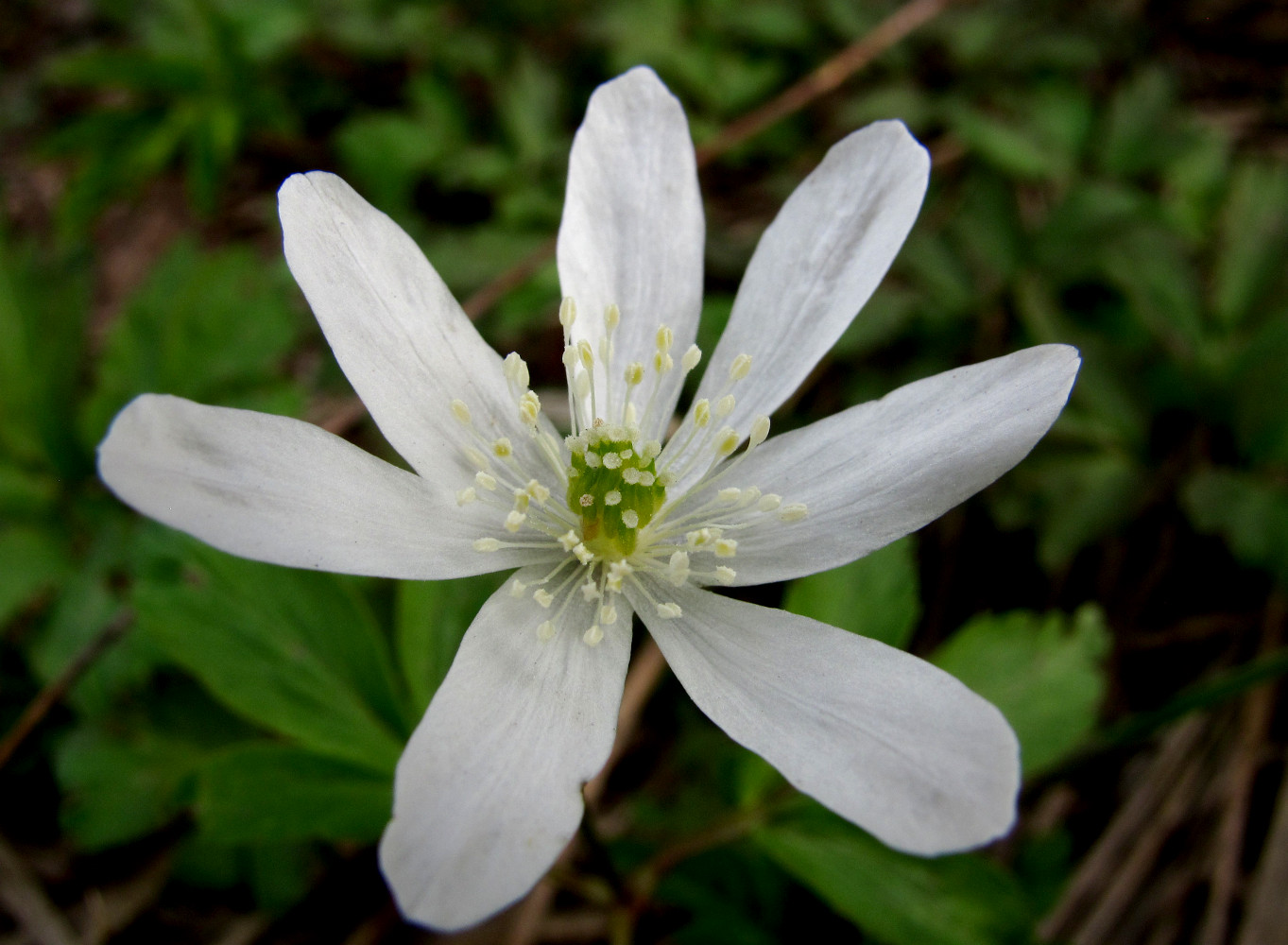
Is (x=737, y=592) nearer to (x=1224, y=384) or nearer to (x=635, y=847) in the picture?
(x=635, y=847)

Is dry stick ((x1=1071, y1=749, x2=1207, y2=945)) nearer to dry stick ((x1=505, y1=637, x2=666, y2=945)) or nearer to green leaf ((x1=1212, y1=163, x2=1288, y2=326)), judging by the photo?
dry stick ((x1=505, y1=637, x2=666, y2=945))

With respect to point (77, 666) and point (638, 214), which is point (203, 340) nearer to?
point (77, 666)

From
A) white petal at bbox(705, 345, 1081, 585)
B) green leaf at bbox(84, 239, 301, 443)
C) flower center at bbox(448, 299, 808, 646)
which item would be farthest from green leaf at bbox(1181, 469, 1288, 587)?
green leaf at bbox(84, 239, 301, 443)

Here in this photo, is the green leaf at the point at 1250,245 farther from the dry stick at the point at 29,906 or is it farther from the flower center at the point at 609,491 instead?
the dry stick at the point at 29,906

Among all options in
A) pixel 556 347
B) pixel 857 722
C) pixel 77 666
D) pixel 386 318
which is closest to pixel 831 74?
pixel 556 347

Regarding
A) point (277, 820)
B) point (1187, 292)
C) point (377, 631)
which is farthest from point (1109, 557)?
point (277, 820)

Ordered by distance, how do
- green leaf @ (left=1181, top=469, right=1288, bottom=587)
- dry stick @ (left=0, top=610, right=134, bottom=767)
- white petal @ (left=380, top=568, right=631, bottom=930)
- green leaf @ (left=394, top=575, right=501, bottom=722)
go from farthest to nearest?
green leaf @ (left=1181, top=469, right=1288, bottom=587), dry stick @ (left=0, top=610, right=134, bottom=767), green leaf @ (left=394, top=575, right=501, bottom=722), white petal @ (left=380, top=568, right=631, bottom=930)
